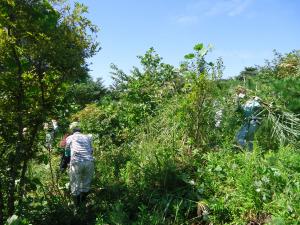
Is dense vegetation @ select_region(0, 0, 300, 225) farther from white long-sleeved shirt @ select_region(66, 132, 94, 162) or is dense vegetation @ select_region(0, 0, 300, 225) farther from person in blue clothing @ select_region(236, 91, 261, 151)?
white long-sleeved shirt @ select_region(66, 132, 94, 162)

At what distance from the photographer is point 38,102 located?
6.28m

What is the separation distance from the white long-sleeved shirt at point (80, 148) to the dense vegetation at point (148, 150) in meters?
0.44

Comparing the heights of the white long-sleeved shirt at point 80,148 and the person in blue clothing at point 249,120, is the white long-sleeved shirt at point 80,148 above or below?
below

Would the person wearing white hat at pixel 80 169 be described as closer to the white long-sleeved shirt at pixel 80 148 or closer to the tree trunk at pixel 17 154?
the white long-sleeved shirt at pixel 80 148

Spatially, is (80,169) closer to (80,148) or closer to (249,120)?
(80,148)

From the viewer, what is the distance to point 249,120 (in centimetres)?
805

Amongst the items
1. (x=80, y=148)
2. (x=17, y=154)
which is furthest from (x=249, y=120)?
(x=17, y=154)

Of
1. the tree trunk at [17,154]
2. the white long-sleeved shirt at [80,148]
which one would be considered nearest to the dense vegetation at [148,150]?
the tree trunk at [17,154]

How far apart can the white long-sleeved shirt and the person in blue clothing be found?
105 inches

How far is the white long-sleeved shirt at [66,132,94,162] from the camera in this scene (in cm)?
719

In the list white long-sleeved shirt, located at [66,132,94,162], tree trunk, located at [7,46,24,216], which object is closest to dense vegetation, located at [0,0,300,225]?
tree trunk, located at [7,46,24,216]

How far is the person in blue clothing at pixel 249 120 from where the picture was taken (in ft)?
25.8

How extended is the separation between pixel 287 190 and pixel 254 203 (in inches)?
16.8

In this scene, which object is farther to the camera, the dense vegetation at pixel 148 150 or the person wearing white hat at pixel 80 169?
the person wearing white hat at pixel 80 169
